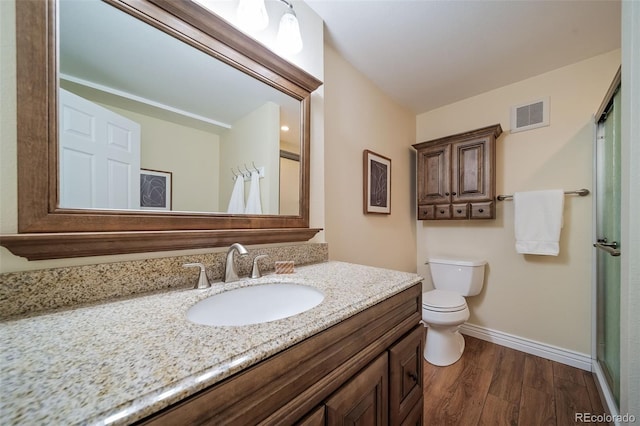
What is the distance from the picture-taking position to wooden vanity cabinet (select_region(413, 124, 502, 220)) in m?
1.85

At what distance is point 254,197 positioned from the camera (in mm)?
1038

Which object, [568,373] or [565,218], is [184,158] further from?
[568,373]

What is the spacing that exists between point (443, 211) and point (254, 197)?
1734mm

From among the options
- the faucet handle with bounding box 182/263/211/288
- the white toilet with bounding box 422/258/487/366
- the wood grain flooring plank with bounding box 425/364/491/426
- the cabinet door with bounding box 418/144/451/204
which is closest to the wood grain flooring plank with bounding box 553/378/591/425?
the wood grain flooring plank with bounding box 425/364/491/426

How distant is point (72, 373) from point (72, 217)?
0.46 metres

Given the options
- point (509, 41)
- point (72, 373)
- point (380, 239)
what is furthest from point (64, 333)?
point (509, 41)

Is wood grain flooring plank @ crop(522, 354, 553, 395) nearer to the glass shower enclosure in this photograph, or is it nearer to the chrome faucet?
the glass shower enclosure

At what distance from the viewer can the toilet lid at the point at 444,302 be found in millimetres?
1594

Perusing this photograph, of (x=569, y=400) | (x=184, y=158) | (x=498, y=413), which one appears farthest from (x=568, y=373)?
(x=184, y=158)

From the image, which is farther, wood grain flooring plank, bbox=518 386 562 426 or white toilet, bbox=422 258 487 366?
white toilet, bbox=422 258 487 366

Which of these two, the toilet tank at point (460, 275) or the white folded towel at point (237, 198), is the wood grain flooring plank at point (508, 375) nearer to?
the toilet tank at point (460, 275)

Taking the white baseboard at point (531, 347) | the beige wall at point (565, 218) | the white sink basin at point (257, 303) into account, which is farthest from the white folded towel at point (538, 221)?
the white sink basin at point (257, 303)

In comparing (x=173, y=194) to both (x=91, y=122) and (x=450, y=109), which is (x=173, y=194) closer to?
(x=91, y=122)

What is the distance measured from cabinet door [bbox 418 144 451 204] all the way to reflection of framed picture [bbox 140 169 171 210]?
2.05m
